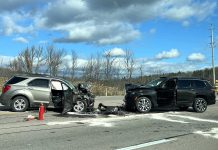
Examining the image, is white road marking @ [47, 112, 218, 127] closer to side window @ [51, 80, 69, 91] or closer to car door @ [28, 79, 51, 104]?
side window @ [51, 80, 69, 91]

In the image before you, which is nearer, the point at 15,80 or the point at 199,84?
the point at 15,80

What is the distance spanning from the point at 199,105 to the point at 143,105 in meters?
2.86

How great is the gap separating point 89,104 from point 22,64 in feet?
88.7

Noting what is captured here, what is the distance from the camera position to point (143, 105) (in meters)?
18.4

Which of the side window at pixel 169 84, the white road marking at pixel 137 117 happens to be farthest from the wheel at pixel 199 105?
the white road marking at pixel 137 117

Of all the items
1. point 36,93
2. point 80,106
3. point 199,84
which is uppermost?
point 199,84

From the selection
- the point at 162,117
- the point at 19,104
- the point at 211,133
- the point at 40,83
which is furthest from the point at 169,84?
Answer: the point at 19,104

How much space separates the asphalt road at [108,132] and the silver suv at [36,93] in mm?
553

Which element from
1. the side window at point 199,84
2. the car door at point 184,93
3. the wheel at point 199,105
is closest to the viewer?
the car door at point 184,93

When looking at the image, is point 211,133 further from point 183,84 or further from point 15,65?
point 15,65

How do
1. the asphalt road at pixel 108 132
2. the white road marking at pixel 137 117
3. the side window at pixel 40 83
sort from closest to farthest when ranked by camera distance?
the asphalt road at pixel 108 132 < the white road marking at pixel 137 117 < the side window at pixel 40 83

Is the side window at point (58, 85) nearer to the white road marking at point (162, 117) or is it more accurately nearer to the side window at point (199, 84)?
the white road marking at point (162, 117)

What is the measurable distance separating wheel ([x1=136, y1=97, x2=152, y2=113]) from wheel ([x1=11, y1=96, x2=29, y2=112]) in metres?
4.91

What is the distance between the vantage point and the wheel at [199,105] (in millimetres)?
19188
